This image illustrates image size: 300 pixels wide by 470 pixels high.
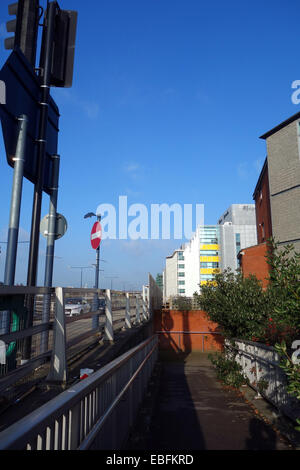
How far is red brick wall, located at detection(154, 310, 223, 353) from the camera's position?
80.0 ft

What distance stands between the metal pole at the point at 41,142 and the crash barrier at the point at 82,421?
1.69m

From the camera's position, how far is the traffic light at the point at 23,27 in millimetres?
6594

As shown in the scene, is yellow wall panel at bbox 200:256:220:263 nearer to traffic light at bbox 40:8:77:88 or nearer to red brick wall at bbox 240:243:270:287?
red brick wall at bbox 240:243:270:287

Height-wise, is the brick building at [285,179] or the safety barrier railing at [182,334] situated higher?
the brick building at [285,179]

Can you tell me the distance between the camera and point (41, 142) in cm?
636

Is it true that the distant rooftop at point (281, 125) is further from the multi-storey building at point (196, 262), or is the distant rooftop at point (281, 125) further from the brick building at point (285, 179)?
the multi-storey building at point (196, 262)

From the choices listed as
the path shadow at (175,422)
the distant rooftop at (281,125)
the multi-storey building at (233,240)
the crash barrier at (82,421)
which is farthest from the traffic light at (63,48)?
the multi-storey building at (233,240)

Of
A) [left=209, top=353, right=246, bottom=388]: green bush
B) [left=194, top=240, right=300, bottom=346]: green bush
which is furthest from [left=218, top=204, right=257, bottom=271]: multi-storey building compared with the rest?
[left=209, top=353, right=246, bottom=388]: green bush

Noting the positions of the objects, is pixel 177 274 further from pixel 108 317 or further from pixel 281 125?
pixel 108 317

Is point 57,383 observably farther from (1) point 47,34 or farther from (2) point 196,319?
(2) point 196,319

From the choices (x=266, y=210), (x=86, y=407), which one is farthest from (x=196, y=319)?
(x=86, y=407)

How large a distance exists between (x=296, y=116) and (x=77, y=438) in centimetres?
2023

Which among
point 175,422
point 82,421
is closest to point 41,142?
point 82,421

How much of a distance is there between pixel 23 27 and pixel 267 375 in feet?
29.5
